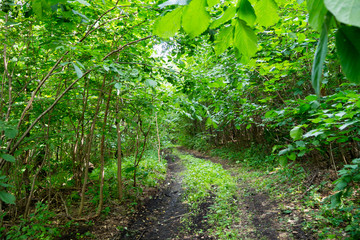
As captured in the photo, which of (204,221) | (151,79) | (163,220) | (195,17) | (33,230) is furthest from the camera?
(163,220)

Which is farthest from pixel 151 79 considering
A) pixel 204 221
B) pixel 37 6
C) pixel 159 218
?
pixel 159 218

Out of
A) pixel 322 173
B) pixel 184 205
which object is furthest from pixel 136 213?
pixel 322 173

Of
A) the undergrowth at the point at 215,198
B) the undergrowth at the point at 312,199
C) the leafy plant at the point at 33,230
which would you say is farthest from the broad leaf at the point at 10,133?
the undergrowth at the point at 215,198

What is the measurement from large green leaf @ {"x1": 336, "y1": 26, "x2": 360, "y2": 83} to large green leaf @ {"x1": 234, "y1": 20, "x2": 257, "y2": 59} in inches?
14.2

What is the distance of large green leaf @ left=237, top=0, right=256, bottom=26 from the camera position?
67 cm

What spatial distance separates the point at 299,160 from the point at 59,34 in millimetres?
7509

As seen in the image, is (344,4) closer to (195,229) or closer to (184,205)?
(195,229)

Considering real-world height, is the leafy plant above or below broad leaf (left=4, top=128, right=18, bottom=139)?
below

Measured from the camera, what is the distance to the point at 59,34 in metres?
2.69

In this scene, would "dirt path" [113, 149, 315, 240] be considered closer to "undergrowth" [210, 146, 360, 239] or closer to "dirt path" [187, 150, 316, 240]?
"dirt path" [187, 150, 316, 240]

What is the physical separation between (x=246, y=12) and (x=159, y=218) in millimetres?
5285

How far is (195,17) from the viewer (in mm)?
631

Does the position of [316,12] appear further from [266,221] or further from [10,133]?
[266,221]

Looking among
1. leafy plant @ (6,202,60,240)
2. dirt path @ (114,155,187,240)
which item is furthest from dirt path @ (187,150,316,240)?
leafy plant @ (6,202,60,240)
